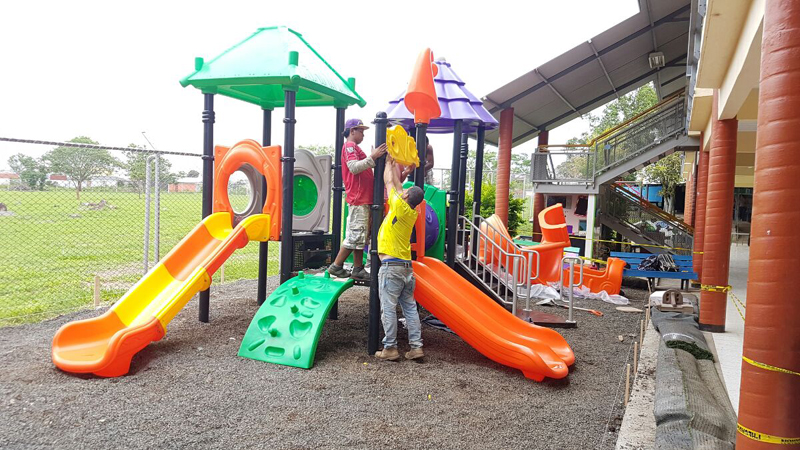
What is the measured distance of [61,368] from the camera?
473 centimetres

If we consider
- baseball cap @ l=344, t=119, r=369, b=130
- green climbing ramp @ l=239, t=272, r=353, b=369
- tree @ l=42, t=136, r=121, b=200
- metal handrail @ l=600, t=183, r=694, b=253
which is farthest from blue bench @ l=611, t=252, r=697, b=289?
tree @ l=42, t=136, r=121, b=200

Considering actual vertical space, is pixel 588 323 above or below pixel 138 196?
below

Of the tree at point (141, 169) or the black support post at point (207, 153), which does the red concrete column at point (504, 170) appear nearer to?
the tree at point (141, 169)

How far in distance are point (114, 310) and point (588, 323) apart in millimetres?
6536

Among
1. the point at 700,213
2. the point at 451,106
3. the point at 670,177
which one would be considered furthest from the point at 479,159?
the point at 670,177

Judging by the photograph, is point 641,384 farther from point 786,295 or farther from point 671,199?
point 671,199

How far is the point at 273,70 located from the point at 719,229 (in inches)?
270

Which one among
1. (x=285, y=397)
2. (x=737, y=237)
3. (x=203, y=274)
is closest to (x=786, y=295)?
(x=285, y=397)

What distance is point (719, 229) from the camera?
8.10 metres

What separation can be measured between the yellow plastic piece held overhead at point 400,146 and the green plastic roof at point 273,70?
1.21 meters

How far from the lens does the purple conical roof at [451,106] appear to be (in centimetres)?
816

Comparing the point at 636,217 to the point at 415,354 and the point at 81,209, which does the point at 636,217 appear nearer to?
the point at 415,354

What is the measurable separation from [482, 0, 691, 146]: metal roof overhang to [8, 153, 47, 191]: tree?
1125 centimetres

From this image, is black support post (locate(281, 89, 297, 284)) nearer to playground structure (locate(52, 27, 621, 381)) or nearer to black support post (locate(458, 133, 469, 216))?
playground structure (locate(52, 27, 621, 381))
